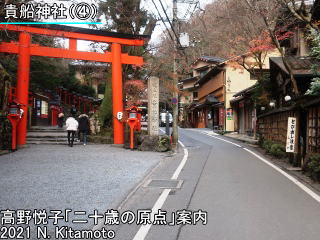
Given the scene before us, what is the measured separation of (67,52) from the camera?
17.7 meters

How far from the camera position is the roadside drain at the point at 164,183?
29.8 feet

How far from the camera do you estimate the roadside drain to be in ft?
29.8

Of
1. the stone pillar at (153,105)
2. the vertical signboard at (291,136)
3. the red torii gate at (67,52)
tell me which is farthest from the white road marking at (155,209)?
the red torii gate at (67,52)

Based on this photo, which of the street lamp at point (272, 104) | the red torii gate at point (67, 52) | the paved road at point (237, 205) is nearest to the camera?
the paved road at point (237, 205)

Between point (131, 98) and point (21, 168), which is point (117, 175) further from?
point (131, 98)

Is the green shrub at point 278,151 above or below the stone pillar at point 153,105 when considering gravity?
below

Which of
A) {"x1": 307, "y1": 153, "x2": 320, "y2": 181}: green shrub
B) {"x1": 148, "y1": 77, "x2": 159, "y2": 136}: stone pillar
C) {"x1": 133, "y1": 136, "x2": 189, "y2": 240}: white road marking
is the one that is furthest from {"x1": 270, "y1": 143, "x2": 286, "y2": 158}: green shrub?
{"x1": 133, "y1": 136, "x2": 189, "y2": 240}: white road marking

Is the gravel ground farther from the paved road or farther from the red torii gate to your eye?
the red torii gate

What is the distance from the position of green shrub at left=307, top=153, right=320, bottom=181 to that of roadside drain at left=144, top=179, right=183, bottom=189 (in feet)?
12.6

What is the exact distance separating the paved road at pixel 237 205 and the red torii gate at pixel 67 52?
8468 millimetres

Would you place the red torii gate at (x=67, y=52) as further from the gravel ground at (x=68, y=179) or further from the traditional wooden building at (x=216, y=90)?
the traditional wooden building at (x=216, y=90)

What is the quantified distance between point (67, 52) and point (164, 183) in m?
10.8

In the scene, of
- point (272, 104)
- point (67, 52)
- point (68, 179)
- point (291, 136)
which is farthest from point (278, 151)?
point (67, 52)

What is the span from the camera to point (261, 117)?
2328 centimetres
